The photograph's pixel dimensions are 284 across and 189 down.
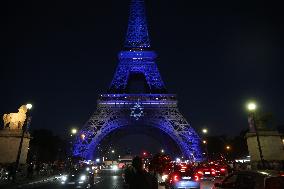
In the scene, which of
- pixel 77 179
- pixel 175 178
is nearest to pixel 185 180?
pixel 175 178

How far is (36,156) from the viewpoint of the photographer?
254 ft

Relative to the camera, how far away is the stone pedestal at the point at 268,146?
110 feet

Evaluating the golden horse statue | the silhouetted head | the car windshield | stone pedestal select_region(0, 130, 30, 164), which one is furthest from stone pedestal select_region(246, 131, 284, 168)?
the silhouetted head

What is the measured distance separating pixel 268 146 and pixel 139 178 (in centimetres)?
3004

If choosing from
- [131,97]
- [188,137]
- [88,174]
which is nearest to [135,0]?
[131,97]

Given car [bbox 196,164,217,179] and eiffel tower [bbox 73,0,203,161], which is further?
eiffel tower [bbox 73,0,203,161]

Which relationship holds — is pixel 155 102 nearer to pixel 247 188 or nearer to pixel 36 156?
pixel 36 156

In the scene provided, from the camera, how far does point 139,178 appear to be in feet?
24.1

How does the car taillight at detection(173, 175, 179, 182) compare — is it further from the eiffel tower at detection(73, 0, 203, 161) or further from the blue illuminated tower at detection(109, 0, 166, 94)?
the blue illuminated tower at detection(109, 0, 166, 94)

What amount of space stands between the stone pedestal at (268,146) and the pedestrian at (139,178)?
94.4 feet

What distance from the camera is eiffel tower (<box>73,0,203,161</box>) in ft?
218

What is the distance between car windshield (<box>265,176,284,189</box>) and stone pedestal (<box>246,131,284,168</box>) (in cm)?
2757

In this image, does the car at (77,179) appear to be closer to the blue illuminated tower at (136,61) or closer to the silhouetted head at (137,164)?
the silhouetted head at (137,164)

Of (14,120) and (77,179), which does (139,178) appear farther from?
(14,120)
